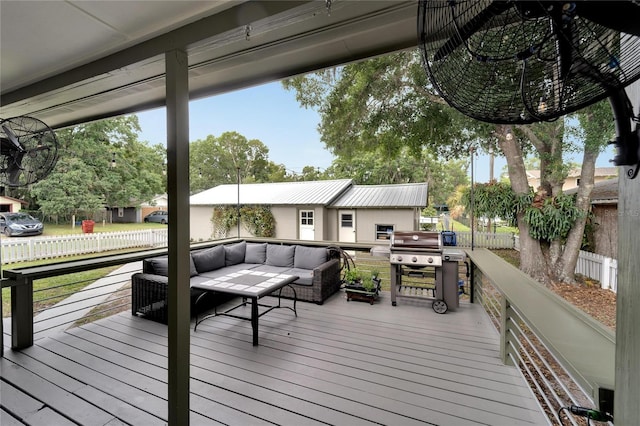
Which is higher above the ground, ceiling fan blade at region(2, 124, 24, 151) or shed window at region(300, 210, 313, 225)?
ceiling fan blade at region(2, 124, 24, 151)

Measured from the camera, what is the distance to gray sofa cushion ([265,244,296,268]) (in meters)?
4.40

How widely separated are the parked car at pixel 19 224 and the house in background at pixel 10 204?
87 mm

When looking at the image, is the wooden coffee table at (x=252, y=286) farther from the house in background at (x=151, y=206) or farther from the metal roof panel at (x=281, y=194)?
the house in background at (x=151, y=206)

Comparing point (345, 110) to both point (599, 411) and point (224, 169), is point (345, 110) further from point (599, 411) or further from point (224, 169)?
point (224, 169)

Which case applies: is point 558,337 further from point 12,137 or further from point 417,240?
point 12,137

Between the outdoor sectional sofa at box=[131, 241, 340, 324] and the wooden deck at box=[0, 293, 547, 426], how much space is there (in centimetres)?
31

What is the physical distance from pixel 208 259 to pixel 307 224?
545 centimetres

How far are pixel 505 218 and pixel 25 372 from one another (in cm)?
732

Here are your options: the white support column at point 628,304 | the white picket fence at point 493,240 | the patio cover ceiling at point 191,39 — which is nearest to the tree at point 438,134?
the white picket fence at point 493,240

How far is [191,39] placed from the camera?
1.38m

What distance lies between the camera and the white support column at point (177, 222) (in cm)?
141

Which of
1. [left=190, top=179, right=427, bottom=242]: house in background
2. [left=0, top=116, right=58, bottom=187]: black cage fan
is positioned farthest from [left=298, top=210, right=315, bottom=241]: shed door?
[left=0, top=116, right=58, bottom=187]: black cage fan

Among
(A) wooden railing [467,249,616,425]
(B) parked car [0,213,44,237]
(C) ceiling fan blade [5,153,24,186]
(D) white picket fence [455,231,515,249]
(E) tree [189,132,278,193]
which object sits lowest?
(D) white picket fence [455,231,515,249]

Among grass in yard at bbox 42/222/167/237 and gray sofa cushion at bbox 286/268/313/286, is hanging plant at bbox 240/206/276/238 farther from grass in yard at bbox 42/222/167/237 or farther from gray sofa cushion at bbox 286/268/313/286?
gray sofa cushion at bbox 286/268/313/286
